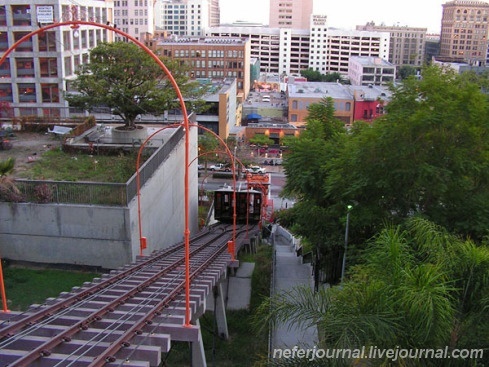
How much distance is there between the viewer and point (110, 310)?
1080 cm

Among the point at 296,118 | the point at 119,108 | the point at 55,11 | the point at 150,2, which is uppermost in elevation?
the point at 150,2

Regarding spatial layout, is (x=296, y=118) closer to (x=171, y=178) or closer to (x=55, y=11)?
(x=55, y=11)

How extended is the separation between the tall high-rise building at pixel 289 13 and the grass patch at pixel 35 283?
180804 mm

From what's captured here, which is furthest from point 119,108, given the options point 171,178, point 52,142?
point 171,178

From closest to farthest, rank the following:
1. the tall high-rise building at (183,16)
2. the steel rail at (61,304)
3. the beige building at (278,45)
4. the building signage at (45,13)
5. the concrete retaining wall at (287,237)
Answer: the steel rail at (61,304) → the concrete retaining wall at (287,237) → the building signage at (45,13) → the beige building at (278,45) → the tall high-rise building at (183,16)

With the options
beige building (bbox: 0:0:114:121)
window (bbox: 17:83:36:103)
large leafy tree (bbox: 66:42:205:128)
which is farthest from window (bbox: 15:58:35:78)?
large leafy tree (bbox: 66:42:205:128)

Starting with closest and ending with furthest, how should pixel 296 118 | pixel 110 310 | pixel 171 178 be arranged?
pixel 110 310
pixel 171 178
pixel 296 118

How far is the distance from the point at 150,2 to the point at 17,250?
11411cm

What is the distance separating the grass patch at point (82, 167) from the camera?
2372 cm

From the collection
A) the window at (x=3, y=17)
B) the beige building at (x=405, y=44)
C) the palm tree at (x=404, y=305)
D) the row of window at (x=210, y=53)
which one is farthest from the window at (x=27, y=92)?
the beige building at (x=405, y=44)

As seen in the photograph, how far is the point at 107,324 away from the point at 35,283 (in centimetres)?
1058

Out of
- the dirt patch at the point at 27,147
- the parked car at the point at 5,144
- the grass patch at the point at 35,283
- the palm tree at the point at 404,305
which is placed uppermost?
the palm tree at the point at 404,305

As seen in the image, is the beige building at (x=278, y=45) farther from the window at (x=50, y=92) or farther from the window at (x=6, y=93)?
the window at (x=6, y=93)

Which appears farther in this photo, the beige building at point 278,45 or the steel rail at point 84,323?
the beige building at point 278,45
